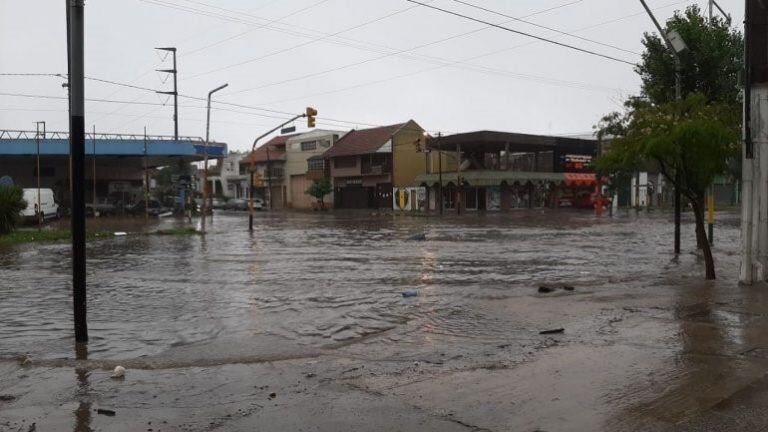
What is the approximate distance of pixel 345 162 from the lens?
233ft

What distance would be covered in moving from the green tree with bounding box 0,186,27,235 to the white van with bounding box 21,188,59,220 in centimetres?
748

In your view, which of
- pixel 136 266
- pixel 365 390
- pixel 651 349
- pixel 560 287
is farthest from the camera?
pixel 136 266

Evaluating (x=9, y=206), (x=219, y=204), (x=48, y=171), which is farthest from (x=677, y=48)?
(x=219, y=204)

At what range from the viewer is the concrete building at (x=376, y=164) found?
6656 cm

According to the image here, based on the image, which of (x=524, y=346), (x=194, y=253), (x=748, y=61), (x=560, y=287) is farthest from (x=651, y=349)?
(x=194, y=253)

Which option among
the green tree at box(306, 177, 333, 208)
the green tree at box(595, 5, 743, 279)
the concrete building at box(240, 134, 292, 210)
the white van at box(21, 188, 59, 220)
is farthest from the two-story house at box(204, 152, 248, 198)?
the green tree at box(595, 5, 743, 279)

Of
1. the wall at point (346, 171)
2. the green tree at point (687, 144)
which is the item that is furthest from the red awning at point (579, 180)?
the green tree at point (687, 144)

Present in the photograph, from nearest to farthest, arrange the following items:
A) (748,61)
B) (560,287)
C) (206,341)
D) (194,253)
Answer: (206,341), (748,61), (560,287), (194,253)

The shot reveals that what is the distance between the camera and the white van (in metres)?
36.0

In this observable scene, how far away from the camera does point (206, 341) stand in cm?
855

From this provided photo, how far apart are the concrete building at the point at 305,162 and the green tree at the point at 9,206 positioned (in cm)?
4826

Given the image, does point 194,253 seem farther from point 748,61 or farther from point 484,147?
point 484,147

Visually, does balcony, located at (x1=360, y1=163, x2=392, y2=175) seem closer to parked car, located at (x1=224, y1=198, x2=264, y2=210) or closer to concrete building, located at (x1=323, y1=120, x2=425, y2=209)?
concrete building, located at (x1=323, y1=120, x2=425, y2=209)

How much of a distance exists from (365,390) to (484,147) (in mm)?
58041
